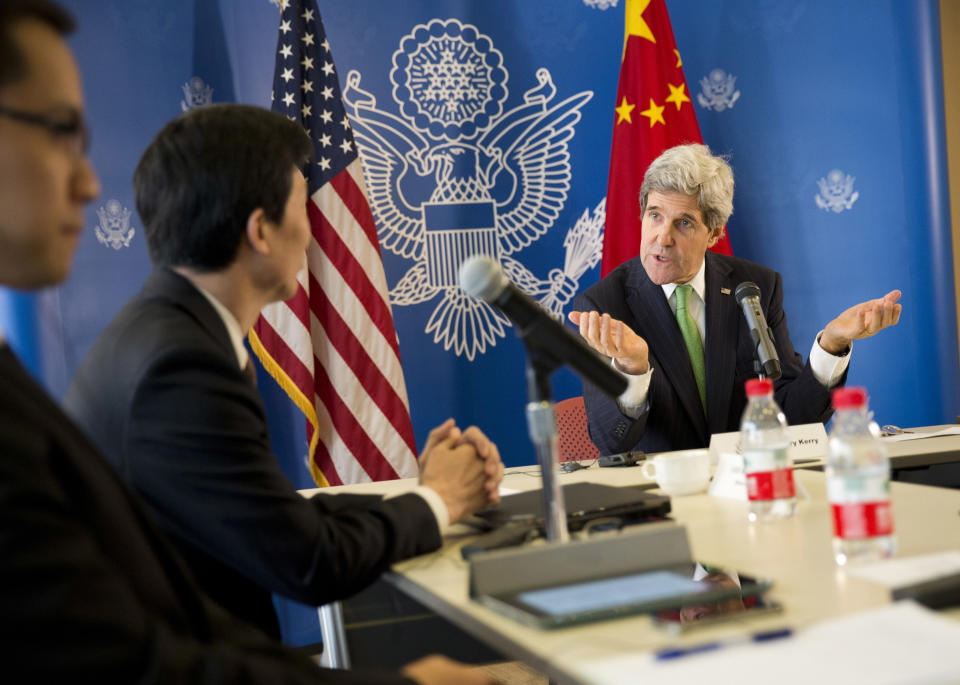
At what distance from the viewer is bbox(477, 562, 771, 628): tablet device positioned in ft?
3.28

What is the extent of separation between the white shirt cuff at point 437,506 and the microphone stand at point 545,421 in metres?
0.24

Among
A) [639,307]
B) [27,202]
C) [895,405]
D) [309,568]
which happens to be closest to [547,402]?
[309,568]

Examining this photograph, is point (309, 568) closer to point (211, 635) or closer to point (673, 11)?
point (211, 635)

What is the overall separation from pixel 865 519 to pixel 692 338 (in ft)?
6.14

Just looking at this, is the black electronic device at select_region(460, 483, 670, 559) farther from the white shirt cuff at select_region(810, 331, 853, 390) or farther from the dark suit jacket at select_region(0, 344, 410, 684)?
the white shirt cuff at select_region(810, 331, 853, 390)

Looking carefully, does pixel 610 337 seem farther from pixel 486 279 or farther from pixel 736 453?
pixel 486 279

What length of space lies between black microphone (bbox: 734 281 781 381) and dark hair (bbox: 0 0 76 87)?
5.04ft

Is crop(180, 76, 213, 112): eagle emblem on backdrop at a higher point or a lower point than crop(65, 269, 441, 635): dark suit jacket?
higher

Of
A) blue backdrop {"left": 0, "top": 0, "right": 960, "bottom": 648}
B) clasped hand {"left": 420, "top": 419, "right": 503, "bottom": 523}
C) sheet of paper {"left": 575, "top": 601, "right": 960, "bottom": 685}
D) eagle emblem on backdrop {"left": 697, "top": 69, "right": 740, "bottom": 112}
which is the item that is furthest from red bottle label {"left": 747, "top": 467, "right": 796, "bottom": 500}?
eagle emblem on backdrop {"left": 697, "top": 69, "right": 740, "bottom": 112}

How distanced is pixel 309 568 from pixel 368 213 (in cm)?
240

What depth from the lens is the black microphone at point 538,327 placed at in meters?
1.25

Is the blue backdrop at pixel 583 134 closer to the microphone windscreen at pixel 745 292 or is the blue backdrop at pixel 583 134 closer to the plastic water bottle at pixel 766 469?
the microphone windscreen at pixel 745 292

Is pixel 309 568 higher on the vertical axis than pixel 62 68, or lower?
lower

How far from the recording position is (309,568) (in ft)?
4.17
